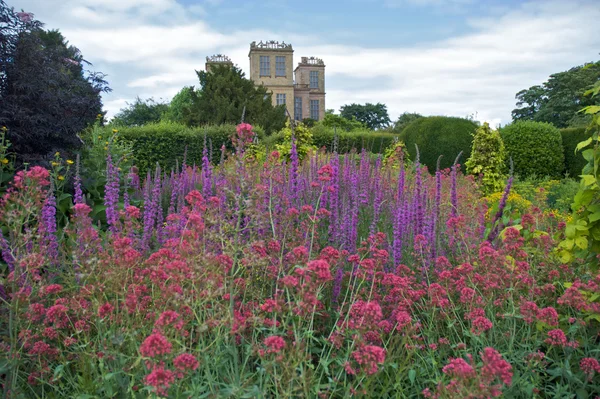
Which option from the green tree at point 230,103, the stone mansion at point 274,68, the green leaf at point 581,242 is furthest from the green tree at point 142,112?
the green leaf at point 581,242

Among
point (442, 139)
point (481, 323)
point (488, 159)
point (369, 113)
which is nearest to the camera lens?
point (481, 323)

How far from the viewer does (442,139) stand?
15.3 meters

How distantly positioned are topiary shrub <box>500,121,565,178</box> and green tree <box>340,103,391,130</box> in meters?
60.2

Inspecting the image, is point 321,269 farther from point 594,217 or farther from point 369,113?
point 369,113

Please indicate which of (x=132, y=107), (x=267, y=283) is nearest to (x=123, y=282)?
(x=267, y=283)

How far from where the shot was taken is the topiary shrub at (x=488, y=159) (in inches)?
488

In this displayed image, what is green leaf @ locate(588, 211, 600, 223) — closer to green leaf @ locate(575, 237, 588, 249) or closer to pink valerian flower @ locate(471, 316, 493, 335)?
green leaf @ locate(575, 237, 588, 249)

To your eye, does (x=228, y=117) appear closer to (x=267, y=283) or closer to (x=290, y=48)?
(x=290, y=48)

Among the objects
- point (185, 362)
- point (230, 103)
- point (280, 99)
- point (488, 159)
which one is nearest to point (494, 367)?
point (185, 362)

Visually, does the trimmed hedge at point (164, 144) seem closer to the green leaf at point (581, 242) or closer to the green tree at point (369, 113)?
the green leaf at point (581, 242)

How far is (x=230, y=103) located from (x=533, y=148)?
21.3m

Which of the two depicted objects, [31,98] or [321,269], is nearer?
[321,269]

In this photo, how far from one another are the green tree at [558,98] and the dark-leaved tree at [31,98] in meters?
35.0

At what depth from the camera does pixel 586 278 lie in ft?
12.3
